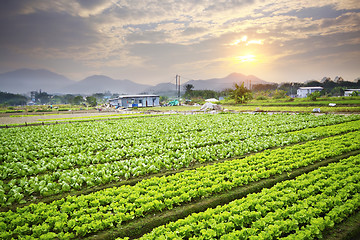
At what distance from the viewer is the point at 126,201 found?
22.2 ft

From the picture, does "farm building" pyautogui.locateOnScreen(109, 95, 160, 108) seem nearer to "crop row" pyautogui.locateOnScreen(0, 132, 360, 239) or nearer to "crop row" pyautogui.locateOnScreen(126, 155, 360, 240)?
"crop row" pyautogui.locateOnScreen(0, 132, 360, 239)

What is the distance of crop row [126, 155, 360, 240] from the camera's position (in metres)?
5.04

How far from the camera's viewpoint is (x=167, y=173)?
988cm

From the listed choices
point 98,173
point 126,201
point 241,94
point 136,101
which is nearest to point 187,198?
point 126,201

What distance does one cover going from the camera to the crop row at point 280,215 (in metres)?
5.04

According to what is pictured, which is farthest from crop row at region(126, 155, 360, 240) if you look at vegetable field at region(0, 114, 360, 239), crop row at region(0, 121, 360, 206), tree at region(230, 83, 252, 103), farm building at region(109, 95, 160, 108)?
farm building at region(109, 95, 160, 108)

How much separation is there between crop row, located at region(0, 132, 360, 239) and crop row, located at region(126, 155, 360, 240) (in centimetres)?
120

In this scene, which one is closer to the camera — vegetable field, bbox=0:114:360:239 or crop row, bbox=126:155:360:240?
crop row, bbox=126:155:360:240

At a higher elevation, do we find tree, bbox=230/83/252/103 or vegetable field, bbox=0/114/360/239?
tree, bbox=230/83/252/103

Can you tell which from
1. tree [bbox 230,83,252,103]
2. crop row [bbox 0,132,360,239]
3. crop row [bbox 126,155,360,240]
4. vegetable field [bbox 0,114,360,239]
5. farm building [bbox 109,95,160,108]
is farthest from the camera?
farm building [bbox 109,95,160,108]

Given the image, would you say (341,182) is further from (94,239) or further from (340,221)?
(94,239)

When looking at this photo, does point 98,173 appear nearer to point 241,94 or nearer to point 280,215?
point 280,215

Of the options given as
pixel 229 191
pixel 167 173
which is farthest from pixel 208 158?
pixel 229 191

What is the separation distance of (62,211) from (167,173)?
469 cm
